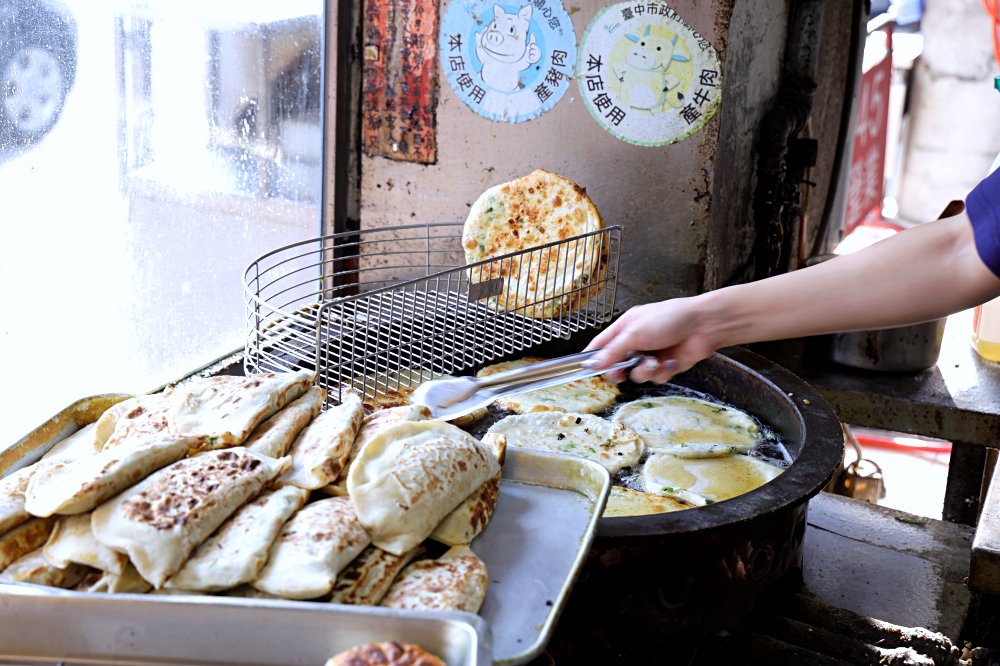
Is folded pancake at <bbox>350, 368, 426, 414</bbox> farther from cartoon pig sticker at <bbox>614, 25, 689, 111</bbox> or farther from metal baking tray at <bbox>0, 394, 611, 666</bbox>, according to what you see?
metal baking tray at <bbox>0, 394, 611, 666</bbox>

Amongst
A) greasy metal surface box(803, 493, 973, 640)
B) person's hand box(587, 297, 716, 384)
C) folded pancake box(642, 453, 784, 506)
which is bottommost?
greasy metal surface box(803, 493, 973, 640)

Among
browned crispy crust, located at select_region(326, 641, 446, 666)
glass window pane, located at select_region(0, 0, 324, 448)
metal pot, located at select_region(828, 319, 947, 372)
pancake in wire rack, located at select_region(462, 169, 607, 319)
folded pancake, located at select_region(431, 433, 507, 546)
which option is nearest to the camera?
browned crispy crust, located at select_region(326, 641, 446, 666)

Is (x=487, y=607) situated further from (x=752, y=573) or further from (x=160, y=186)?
(x=160, y=186)

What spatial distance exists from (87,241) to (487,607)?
1.88 meters

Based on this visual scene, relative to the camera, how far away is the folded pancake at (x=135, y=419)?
5.58ft

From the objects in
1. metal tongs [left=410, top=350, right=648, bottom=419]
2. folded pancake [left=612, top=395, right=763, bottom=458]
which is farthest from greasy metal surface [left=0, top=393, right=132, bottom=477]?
folded pancake [left=612, top=395, right=763, bottom=458]

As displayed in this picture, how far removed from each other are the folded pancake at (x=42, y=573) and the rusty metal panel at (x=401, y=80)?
290cm

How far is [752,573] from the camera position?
2363mm

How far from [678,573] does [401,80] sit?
103 inches

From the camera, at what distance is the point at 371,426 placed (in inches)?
70.2

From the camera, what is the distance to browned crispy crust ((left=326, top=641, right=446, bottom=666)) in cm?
115

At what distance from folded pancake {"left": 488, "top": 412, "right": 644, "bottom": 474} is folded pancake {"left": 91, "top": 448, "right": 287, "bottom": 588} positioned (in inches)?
55.8

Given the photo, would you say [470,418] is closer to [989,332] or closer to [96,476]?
[96,476]

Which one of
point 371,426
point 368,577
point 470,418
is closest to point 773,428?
point 470,418
